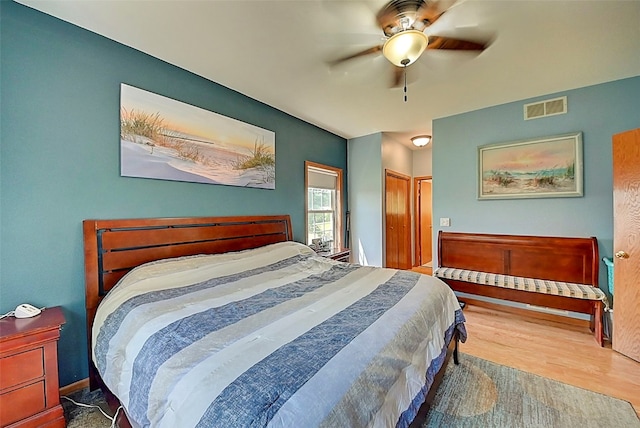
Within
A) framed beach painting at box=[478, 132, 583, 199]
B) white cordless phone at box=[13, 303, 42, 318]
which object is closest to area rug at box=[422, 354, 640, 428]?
framed beach painting at box=[478, 132, 583, 199]

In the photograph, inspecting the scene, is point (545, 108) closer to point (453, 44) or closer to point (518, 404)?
point (453, 44)

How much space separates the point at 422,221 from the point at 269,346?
19.5ft

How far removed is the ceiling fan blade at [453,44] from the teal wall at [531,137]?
5.53 ft

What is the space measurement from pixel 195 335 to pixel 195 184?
179cm

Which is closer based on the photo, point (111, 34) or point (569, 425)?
point (569, 425)

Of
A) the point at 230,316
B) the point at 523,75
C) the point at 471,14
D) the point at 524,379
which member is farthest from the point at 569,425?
the point at 523,75

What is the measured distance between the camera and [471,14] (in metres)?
1.84

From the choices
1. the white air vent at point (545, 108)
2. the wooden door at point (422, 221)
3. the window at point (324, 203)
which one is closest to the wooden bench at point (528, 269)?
the white air vent at point (545, 108)

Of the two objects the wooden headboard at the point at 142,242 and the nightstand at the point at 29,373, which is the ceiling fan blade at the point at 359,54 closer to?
the wooden headboard at the point at 142,242

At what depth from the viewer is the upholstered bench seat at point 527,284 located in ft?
8.87

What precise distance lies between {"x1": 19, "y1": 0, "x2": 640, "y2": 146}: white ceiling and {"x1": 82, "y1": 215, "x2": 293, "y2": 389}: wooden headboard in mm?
1481

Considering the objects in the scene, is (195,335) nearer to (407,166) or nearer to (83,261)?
(83,261)

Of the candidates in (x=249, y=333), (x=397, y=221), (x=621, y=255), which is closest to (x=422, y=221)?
(x=397, y=221)

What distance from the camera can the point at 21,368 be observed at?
1498 millimetres
